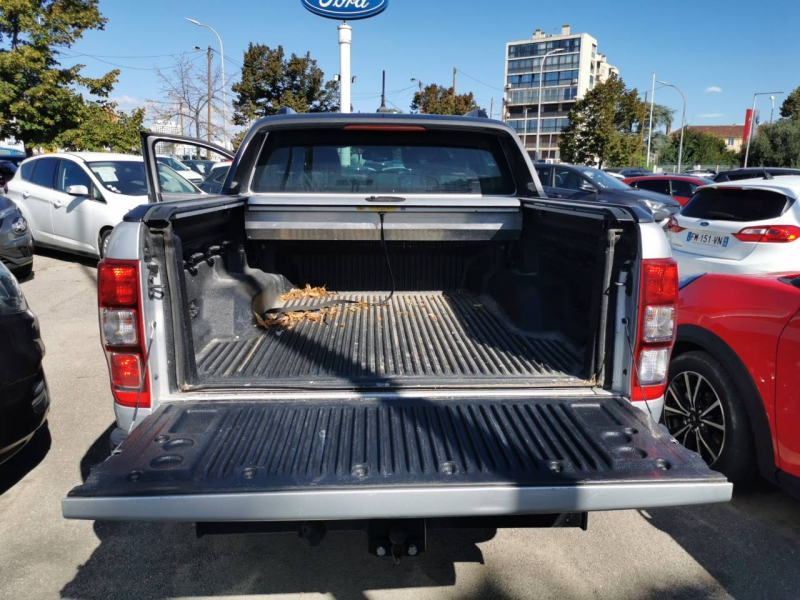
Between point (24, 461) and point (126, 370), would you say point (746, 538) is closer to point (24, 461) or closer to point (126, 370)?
point (126, 370)

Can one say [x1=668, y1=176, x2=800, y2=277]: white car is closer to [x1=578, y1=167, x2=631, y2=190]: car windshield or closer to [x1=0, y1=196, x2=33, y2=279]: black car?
[x1=578, y1=167, x2=631, y2=190]: car windshield

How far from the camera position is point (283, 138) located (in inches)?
150

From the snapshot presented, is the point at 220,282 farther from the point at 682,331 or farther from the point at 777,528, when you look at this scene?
the point at 777,528

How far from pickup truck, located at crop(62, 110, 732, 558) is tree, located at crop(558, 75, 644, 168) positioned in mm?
37294

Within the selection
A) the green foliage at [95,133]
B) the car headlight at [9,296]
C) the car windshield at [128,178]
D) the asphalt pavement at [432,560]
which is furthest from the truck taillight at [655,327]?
the green foliage at [95,133]

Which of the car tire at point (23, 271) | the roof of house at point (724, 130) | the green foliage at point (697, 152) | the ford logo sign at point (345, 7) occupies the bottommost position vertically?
the car tire at point (23, 271)

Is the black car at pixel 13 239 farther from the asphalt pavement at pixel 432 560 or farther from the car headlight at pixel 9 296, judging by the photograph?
the asphalt pavement at pixel 432 560

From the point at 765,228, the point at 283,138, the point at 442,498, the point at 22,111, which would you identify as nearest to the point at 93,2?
the point at 22,111

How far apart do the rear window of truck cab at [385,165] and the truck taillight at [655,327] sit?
5.73ft

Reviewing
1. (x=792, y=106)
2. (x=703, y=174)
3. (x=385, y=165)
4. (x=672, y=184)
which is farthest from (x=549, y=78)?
→ (x=385, y=165)

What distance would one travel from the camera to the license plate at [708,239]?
6861 mm

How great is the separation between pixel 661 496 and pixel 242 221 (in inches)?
114

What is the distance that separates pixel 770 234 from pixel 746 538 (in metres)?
4.55

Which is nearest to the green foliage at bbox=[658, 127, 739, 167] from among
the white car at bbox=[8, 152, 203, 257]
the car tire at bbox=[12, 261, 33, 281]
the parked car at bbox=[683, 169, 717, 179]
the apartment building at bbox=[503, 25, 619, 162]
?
the apartment building at bbox=[503, 25, 619, 162]
